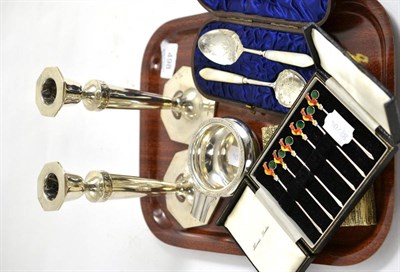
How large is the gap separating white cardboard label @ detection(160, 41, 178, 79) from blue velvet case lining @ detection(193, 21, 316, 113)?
0.13 metres

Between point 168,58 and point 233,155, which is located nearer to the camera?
point 233,155

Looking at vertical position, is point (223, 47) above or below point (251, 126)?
above

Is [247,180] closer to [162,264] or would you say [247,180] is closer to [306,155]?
[306,155]

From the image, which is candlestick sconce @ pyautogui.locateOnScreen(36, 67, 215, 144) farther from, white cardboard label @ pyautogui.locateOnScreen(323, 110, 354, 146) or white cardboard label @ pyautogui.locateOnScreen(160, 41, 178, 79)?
white cardboard label @ pyautogui.locateOnScreen(323, 110, 354, 146)

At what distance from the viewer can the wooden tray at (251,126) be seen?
0.87 meters

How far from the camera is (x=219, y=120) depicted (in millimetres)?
1006

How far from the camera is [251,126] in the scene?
102cm

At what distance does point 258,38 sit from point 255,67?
0.04 m

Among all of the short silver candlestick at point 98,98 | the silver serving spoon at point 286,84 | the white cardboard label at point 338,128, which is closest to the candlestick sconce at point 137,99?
the short silver candlestick at point 98,98

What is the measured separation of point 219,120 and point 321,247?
0.26 meters

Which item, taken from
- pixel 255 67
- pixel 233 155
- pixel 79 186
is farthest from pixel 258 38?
pixel 79 186

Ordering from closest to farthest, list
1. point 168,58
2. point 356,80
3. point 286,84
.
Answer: point 356,80, point 286,84, point 168,58

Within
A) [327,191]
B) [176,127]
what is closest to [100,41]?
[176,127]

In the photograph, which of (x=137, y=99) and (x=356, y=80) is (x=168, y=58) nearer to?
(x=137, y=99)
